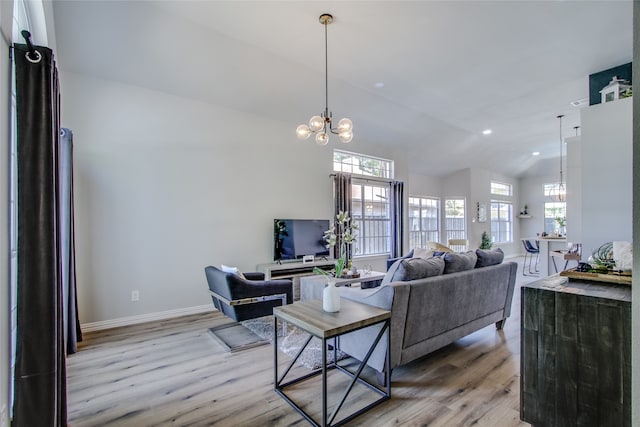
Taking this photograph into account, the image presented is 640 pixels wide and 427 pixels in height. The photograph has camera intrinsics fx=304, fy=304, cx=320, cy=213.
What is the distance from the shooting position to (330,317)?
2.17m

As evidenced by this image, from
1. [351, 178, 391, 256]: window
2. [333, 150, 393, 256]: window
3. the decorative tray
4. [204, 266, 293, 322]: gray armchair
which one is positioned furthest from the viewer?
[351, 178, 391, 256]: window

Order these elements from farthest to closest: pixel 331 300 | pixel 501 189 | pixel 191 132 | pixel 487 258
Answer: pixel 501 189 → pixel 191 132 → pixel 487 258 → pixel 331 300

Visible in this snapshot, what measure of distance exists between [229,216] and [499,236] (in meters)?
10.3

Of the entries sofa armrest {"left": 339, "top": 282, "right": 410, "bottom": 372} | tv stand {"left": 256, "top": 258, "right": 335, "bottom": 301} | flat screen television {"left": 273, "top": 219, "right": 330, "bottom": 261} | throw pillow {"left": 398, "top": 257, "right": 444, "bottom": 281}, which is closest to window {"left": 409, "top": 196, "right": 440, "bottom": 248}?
flat screen television {"left": 273, "top": 219, "right": 330, "bottom": 261}

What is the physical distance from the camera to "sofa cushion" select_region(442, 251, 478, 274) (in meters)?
3.03

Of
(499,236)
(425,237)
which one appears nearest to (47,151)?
(425,237)

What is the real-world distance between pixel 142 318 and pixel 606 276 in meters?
4.75

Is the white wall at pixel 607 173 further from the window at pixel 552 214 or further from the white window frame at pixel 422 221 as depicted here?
the window at pixel 552 214

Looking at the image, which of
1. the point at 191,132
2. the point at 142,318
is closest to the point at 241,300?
the point at 142,318

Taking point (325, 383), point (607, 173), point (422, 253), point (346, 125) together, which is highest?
point (346, 125)

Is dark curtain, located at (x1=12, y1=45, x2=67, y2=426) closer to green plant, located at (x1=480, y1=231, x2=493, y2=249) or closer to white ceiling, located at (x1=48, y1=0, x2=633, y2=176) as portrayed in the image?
white ceiling, located at (x1=48, y1=0, x2=633, y2=176)

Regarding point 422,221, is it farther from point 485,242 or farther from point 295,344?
point 295,344

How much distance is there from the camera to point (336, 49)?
12.6 feet

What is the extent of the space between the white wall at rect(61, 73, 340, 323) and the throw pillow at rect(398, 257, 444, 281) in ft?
9.61
